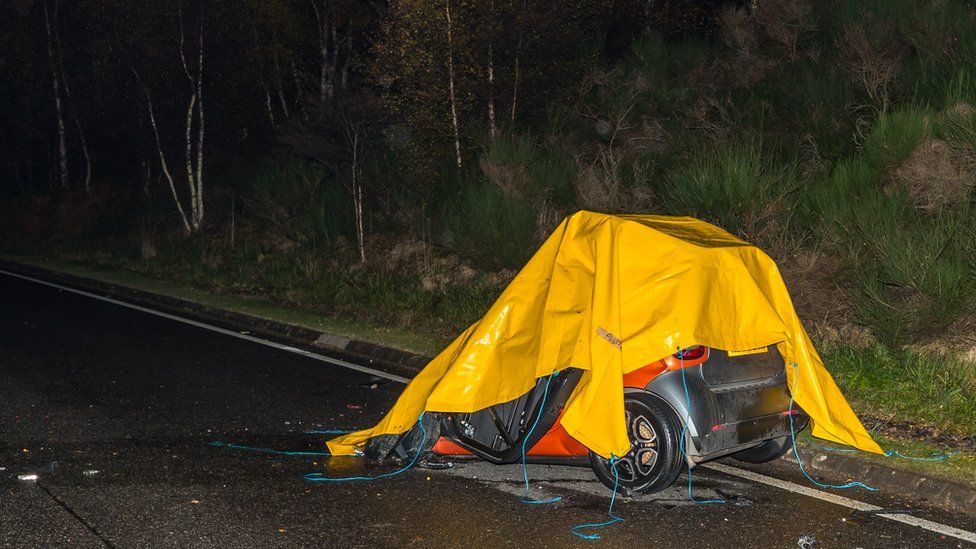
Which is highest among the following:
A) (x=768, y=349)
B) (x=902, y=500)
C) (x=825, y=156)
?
(x=825, y=156)

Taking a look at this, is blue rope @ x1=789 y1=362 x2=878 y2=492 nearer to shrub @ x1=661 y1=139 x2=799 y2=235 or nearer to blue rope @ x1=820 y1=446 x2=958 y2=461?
blue rope @ x1=820 y1=446 x2=958 y2=461

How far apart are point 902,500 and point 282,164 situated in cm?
2089

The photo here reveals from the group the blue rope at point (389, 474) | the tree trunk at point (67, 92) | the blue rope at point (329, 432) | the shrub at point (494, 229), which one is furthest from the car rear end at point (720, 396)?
the tree trunk at point (67, 92)

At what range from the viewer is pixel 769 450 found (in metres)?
7.36

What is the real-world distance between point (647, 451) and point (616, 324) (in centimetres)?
86

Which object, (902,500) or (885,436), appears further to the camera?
(885,436)

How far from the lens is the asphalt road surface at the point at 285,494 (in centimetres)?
589

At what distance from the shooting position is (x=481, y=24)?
62.2ft

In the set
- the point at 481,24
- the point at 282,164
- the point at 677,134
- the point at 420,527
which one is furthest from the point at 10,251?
the point at 420,527

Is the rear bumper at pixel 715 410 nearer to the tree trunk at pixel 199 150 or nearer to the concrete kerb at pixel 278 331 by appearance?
the concrete kerb at pixel 278 331

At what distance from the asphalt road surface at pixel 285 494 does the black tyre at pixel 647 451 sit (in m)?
0.13

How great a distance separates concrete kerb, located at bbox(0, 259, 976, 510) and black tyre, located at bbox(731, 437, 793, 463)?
0.81ft

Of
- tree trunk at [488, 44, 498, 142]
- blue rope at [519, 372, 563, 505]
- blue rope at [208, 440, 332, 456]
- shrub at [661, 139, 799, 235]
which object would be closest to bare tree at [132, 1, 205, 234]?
tree trunk at [488, 44, 498, 142]

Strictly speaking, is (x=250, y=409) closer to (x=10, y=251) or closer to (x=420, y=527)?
(x=420, y=527)
